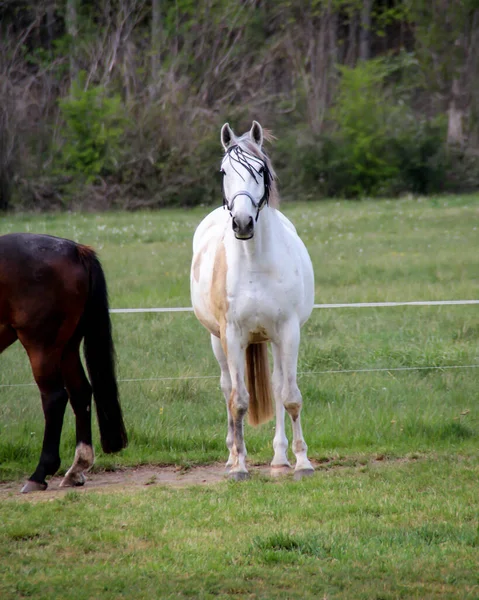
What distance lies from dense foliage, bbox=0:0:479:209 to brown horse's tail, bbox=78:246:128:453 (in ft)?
76.7

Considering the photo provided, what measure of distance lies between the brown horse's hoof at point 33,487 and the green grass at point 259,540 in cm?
29

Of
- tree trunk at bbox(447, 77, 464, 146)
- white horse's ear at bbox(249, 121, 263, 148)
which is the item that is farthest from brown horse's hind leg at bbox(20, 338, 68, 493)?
tree trunk at bbox(447, 77, 464, 146)

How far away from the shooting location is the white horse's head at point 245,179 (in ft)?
17.2

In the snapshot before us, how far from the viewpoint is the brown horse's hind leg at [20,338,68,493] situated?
18.4ft

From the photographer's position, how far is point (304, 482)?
556cm

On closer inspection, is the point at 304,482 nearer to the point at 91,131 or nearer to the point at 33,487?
the point at 33,487

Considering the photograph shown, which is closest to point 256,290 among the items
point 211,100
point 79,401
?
point 79,401

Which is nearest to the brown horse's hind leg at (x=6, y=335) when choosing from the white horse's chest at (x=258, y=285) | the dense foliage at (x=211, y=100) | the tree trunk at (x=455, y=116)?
the white horse's chest at (x=258, y=285)

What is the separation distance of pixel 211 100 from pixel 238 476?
30.2 metres

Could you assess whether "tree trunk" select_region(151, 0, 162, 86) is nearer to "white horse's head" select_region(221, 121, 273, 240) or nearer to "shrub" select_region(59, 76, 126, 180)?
"shrub" select_region(59, 76, 126, 180)

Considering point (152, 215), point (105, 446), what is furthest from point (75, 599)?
point (152, 215)

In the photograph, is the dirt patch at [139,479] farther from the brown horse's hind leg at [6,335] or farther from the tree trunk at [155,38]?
the tree trunk at [155,38]

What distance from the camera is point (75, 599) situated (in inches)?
147

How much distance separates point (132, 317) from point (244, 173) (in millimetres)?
5756
